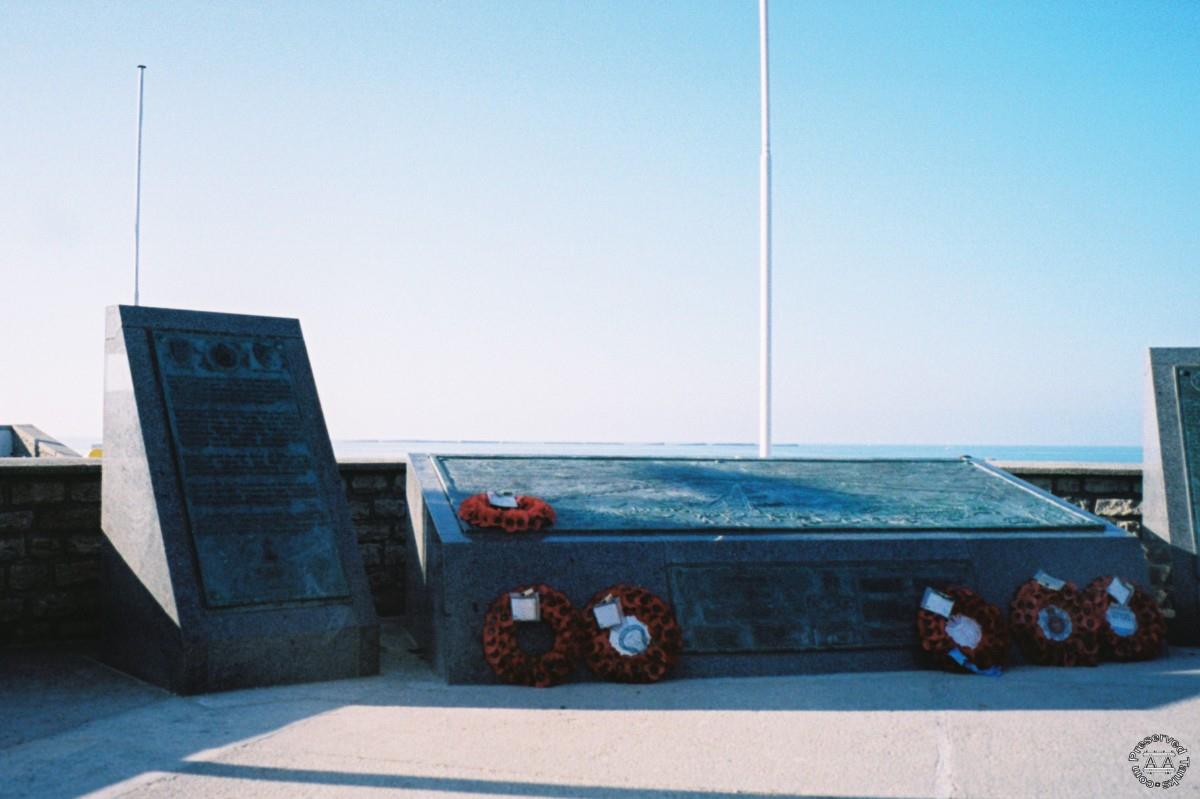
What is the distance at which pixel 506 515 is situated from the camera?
6137 mm

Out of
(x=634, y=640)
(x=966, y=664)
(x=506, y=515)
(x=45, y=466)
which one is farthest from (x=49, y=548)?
(x=966, y=664)

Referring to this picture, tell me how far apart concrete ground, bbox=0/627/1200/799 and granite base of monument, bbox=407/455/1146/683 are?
29 cm

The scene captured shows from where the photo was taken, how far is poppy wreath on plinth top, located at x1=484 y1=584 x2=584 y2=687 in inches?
224

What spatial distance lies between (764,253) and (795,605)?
262 inches

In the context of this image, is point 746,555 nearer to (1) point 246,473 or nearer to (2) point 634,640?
(2) point 634,640

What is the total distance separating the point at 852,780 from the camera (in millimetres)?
4027

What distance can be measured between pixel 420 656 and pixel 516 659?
1.07 metres

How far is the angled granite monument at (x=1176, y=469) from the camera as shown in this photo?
757 cm

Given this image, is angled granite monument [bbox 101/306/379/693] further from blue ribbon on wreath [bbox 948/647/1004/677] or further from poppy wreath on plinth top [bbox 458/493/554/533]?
blue ribbon on wreath [bbox 948/647/1004/677]

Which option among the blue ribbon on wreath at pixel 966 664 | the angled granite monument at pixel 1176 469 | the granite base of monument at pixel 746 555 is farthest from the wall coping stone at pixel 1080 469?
the blue ribbon on wreath at pixel 966 664

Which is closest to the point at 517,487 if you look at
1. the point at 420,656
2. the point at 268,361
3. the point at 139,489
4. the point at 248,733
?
the point at 420,656

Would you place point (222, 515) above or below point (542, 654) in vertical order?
above

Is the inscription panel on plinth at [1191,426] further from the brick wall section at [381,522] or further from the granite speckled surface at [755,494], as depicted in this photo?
the brick wall section at [381,522]

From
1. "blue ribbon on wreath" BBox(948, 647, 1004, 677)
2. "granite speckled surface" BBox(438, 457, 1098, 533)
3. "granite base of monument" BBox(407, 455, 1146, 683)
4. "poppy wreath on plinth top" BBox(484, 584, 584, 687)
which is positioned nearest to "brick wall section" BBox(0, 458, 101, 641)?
"granite base of monument" BBox(407, 455, 1146, 683)
